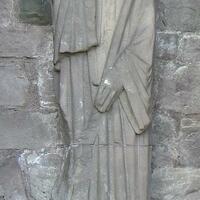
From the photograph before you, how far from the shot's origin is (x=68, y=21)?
4172 mm

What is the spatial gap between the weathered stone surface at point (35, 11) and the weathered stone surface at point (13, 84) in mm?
235

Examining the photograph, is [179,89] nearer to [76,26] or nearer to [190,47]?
[190,47]

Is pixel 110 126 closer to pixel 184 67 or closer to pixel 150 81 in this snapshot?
pixel 150 81

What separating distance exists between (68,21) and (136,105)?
0.52 metres

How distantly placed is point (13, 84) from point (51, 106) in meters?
0.23

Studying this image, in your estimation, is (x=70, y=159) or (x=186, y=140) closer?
(x=70, y=159)

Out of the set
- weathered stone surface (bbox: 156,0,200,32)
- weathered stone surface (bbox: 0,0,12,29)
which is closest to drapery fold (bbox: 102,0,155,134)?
weathered stone surface (bbox: 156,0,200,32)

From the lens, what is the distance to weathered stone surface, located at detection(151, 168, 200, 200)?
4.45 meters

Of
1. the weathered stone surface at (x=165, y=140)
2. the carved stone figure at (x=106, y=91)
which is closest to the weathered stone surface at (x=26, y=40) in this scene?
the carved stone figure at (x=106, y=91)

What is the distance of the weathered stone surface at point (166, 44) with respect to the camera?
448 centimetres

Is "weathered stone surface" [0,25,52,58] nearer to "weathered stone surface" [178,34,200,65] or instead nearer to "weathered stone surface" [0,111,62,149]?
"weathered stone surface" [0,111,62,149]

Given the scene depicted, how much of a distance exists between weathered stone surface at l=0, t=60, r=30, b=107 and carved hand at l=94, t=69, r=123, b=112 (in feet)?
1.51

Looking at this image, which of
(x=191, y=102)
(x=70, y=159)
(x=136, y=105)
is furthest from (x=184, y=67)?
(x=70, y=159)

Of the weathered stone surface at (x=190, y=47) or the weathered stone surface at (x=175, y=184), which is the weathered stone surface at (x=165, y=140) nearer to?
the weathered stone surface at (x=175, y=184)
